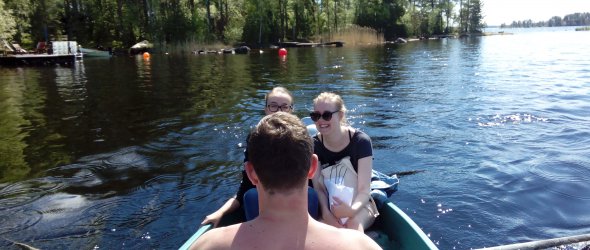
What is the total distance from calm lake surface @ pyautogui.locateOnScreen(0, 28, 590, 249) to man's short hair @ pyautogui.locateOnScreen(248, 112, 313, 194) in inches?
160

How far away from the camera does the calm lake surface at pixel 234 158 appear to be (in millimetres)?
6102

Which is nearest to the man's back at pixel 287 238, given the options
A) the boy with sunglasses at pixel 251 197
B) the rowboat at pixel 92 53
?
the boy with sunglasses at pixel 251 197

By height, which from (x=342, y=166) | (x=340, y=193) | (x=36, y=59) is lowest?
(x=340, y=193)

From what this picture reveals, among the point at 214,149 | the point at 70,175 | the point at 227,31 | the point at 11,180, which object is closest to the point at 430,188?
the point at 214,149

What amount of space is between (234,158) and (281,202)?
7.28 meters

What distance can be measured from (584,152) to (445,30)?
311ft

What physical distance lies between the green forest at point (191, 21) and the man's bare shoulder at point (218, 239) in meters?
51.6

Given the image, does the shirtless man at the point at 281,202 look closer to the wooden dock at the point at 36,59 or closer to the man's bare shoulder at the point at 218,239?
the man's bare shoulder at the point at 218,239

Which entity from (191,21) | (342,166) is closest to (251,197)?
(342,166)

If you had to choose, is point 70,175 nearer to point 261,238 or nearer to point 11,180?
point 11,180

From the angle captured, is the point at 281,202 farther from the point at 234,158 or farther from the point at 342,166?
the point at 234,158

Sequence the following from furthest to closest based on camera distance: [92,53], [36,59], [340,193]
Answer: [92,53]
[36,59]
[340,193]

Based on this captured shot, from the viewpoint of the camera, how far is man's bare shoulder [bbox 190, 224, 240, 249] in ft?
6.67

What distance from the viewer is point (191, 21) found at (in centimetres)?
5769
